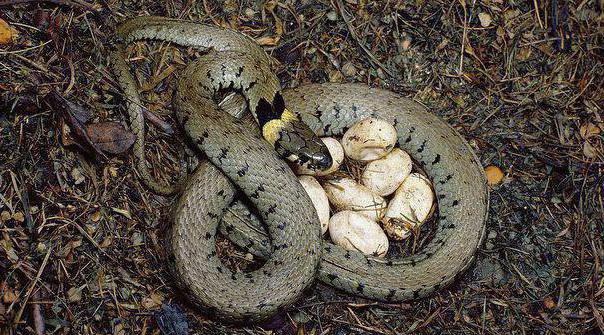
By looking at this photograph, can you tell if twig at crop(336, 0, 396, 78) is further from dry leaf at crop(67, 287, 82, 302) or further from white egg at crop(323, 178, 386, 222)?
dry leaf at crop(67, 287, 82, 302)

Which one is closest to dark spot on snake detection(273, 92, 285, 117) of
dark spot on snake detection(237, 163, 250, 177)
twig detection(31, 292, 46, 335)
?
dark spot on snake detection(237, 163, 250, 177)

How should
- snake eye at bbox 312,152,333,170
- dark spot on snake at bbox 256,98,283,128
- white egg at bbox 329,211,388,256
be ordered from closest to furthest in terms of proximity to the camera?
white egg at bbox 329,211,388,256 < snake eye at bbox 312,152,333,170 < dark spot on snake at bbox 256,98,283,128

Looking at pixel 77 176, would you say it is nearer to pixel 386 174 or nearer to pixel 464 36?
pixel 386 174

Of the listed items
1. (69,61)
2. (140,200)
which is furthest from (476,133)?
(69,61)

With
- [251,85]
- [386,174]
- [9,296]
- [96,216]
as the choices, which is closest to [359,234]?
[386,174]

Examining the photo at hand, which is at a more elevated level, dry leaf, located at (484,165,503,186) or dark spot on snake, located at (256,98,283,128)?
dark spot on snake, located at (256,98,283,128)

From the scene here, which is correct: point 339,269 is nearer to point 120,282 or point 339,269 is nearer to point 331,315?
point 331,315
